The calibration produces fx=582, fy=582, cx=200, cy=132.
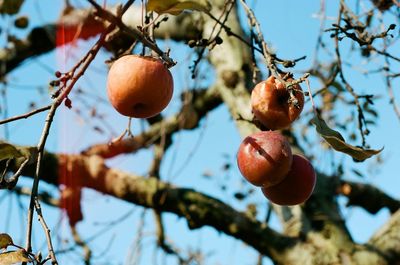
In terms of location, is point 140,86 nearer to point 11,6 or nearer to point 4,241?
point 4,241

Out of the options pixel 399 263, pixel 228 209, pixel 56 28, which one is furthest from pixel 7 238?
pixel 56 28

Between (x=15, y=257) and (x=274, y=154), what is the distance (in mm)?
429

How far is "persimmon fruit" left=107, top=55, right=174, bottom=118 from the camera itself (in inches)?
38.2

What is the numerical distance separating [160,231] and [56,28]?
1.18 metres

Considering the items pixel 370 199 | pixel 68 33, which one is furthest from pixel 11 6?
pixel 370 199

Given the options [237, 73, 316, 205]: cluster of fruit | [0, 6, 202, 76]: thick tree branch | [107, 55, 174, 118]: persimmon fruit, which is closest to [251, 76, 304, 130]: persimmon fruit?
[237, 73, 316, 205]: cluster of fruit

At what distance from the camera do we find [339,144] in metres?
0.85

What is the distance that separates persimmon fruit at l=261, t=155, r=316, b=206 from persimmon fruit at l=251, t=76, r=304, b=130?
9cm

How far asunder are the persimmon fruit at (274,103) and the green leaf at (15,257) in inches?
17.4

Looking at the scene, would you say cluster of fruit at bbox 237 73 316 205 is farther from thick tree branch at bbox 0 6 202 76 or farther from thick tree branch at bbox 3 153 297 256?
thick tree branch at bbox 0 6 202 76

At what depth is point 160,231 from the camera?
2.97 meters

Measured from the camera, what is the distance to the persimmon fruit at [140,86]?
0.97 metres

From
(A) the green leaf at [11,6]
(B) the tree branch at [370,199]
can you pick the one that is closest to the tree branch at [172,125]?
(B) the tree branch at [370,199]

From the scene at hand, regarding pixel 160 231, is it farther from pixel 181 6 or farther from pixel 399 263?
pixel 181 6
